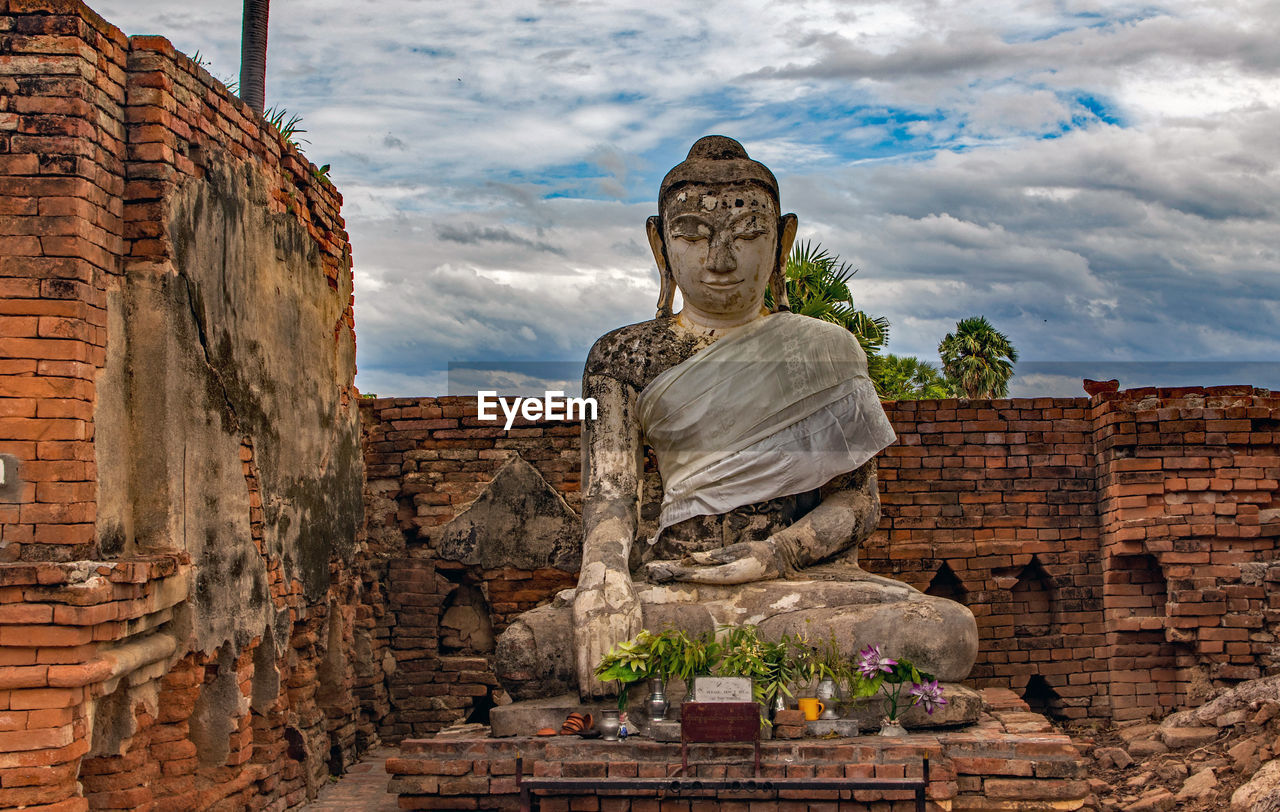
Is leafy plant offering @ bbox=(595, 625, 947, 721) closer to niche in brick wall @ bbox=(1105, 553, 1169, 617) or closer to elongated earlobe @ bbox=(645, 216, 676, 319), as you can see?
elongated earlobe @ bbox=(645, 216, 676, 319)

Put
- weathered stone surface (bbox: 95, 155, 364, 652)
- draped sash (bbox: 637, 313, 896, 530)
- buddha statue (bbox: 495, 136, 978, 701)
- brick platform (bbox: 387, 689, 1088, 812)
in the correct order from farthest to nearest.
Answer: draped sash (bbox: 637, 313, 896, 530), buddha statue (bbox: 495, 136, 978, 701), weathered stone surface (bbox: 95, 155, 364, 652), brick platform (bbox: 387, 689, 1088, 812)

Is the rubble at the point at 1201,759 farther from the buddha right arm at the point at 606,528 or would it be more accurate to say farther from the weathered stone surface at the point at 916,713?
the buddha right arm at the point at 606,528

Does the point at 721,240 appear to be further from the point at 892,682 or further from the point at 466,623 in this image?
the point at 466,623

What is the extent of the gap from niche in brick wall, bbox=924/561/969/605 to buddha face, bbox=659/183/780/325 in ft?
8.89

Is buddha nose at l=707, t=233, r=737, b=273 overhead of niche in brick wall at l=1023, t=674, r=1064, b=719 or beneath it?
overhead

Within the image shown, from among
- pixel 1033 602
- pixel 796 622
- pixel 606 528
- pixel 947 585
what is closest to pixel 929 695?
pixel 796 622

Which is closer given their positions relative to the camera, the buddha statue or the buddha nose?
the buddha statue

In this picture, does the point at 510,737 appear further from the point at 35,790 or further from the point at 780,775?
the point at 35,790

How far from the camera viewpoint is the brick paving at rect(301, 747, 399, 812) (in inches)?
289

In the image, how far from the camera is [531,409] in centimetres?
895

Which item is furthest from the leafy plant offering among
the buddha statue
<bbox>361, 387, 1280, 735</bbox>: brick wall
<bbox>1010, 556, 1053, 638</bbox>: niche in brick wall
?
<bbox>1010, 556, 1053, 638</bbox>: niche in brick wall

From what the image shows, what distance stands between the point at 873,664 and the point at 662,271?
2.67m

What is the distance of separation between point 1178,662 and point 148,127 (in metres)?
6.73

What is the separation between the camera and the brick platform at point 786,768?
17.7ft
